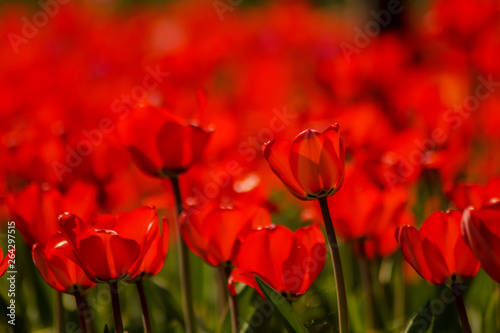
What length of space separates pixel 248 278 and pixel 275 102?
2.54 m

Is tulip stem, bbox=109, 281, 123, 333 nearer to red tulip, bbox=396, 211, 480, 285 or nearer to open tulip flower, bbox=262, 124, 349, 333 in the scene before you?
open tulip flower, bbox=262, 124, 349, 333

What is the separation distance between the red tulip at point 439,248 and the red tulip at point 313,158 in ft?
0.41

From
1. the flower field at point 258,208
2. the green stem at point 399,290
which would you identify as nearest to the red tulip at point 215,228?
the flower field at point 258,208

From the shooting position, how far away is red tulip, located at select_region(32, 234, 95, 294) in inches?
39.3

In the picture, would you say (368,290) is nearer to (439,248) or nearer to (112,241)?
(439,248)

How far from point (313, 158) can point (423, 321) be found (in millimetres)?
304

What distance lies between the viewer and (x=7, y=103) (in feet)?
8.86

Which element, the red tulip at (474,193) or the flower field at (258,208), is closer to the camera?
the flower field at (258,208)

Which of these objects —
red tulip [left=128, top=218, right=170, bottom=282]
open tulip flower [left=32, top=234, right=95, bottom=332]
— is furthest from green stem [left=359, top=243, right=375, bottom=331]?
open tulip flower [left=32, top=234, right=95, bottom=332]

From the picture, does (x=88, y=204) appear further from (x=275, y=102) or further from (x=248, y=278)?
(x=275, y=102)

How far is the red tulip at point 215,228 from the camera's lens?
1.11 metres

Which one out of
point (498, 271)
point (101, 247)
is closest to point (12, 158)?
point (101, 247)

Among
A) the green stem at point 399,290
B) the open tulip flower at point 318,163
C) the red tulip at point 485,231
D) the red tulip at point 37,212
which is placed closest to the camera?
the red tulip at point 485,231

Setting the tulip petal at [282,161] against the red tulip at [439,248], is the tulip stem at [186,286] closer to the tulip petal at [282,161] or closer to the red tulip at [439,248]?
the tulip petal at [282,161]
